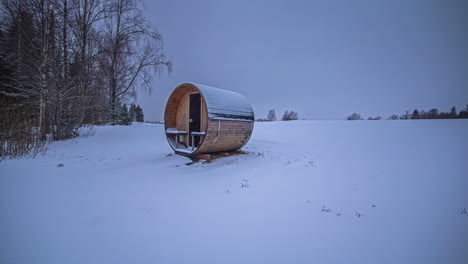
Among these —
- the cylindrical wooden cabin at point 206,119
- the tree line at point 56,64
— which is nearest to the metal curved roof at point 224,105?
the cylindrical wooden cabin at point 206,119

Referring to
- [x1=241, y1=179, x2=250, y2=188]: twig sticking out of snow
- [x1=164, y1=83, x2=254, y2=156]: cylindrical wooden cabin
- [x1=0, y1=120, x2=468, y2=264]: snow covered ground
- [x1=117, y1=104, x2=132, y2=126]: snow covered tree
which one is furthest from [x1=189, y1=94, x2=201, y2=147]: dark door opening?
[x1=117, y1=104, x2=132, y2=126]: snow covered tree

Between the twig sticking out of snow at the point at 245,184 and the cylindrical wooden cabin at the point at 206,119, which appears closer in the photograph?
the twig sticking out of snow at the point at 245,184

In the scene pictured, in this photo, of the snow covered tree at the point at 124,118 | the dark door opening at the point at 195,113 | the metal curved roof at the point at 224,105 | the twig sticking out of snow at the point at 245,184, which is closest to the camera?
the twig sticking out of snow at the point at 245,184

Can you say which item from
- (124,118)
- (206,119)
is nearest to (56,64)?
(124,118)

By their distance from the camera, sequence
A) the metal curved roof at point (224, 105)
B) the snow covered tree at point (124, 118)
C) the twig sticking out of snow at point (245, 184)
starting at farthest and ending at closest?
1. the snow covered tree at point (124, 118)
2. the metal curved roof at point (224, 105)
3. the twig sticking out of snow at point (245, 184)

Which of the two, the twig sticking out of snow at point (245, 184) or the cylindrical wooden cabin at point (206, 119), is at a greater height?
the cylindrical wooden cabin at point (206, 119)

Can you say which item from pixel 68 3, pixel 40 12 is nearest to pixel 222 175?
pixel 40 12

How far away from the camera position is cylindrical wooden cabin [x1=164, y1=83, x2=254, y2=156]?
19.3 feet

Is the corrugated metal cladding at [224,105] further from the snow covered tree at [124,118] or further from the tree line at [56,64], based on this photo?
the snow covered tree at [124,118]

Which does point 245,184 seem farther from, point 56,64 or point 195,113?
point 56,64

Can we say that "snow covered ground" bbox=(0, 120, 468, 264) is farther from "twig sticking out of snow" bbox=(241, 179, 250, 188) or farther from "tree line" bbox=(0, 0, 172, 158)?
"tree line" bbox=(0, 0, 172, 158)

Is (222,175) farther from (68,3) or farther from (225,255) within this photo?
(68,3)

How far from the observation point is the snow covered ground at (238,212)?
6.76ft

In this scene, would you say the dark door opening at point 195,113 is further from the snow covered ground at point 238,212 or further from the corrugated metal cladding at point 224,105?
the snow covered ground at point 238,212
